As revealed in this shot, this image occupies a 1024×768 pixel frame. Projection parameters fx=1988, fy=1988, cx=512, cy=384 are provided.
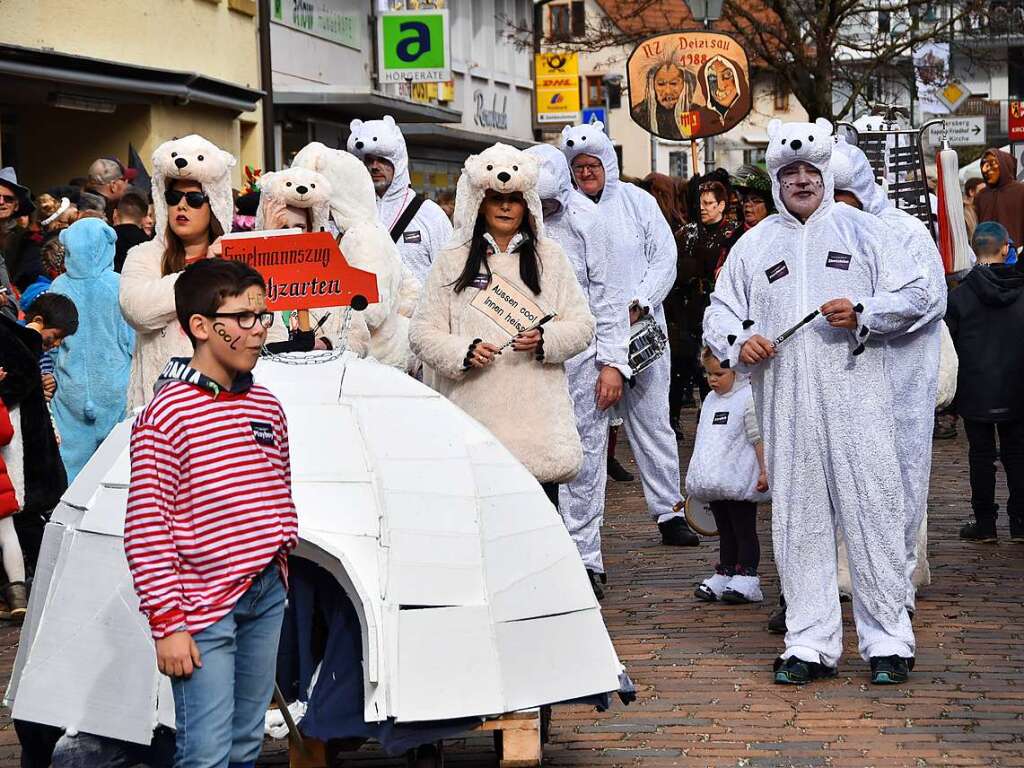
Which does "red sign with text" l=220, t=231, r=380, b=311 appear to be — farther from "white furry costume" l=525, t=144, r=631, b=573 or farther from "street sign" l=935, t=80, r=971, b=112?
"street sign" l=935, t=80, r=971, b=112

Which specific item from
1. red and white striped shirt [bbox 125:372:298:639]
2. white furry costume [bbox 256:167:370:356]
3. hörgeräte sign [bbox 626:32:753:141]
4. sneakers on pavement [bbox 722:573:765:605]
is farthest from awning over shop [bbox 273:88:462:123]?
red and white striped shirt [bbox 125:372:298:639]

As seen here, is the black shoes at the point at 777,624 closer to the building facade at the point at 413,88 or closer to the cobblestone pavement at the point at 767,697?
the cobblestone pavement at the point at 767,697

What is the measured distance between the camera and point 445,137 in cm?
3722

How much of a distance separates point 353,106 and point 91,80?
9467 mm

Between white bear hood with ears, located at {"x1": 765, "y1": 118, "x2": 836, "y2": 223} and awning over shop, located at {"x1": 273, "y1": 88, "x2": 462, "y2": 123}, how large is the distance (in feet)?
68.4

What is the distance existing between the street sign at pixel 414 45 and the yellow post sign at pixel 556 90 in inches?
502

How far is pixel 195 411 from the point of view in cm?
475

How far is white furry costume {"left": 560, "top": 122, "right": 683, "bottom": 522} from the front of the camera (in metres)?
10.3

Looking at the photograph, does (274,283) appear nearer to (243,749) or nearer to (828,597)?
(243,749)

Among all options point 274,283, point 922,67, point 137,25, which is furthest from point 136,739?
point 922,67

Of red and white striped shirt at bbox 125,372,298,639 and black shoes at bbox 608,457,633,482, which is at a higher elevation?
red and white striped shirt at bbox 125,372,298,639

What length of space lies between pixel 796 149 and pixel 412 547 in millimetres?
2867

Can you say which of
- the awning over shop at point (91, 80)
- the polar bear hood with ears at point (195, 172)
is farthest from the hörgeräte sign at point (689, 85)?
the polar bear hood with ears at point (195, 172)

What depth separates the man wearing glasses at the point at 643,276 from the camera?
10.3 m
